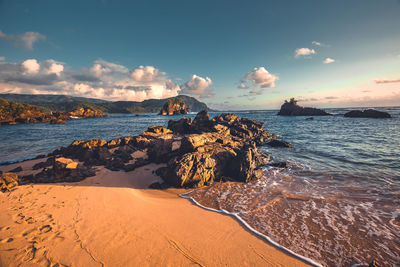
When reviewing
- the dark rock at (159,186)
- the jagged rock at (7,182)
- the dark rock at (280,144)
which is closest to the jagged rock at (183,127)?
the dark rock at (280,144)

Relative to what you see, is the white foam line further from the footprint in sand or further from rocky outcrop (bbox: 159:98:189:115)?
rocky outcrop (bbox: 159:98:189:115)

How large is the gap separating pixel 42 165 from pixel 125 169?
7008 mm

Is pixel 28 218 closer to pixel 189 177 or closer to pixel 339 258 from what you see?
pixel 189 177

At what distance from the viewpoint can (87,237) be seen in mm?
4617

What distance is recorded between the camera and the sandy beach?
396 cm

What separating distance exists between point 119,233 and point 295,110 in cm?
10814

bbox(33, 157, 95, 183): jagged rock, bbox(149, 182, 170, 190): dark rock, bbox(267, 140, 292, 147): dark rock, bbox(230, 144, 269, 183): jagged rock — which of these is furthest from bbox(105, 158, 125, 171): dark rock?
bbox(267, 140, 292, 147): dark rock

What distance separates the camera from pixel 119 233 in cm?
484

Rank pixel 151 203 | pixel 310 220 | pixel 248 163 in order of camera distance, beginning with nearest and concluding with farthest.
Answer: pixel 310 220 < pixel 151 203 < pixel 248 163

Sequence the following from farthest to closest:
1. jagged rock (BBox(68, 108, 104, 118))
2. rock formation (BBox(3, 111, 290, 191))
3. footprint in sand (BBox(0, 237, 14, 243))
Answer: jagged rock (BBox(68, 108, 104, 118)), rock formation (BBox(3, 111, 290, 191)), footprint in sand (BBox(0, 237, 14, 243))

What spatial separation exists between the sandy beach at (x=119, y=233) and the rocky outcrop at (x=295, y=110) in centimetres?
10058

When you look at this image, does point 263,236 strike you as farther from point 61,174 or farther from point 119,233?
point 61,174

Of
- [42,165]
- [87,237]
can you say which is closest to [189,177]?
[87,237]

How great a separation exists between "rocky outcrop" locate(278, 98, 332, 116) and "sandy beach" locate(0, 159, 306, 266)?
10058cm
